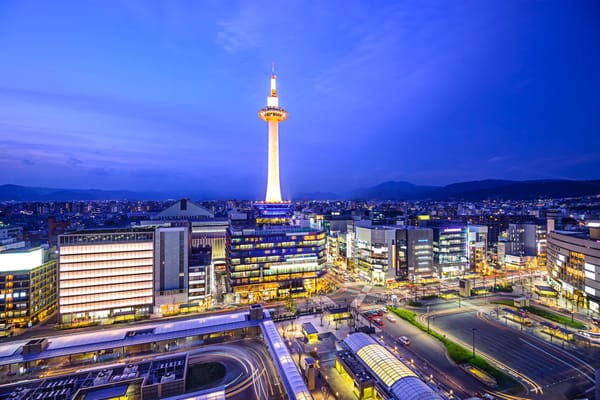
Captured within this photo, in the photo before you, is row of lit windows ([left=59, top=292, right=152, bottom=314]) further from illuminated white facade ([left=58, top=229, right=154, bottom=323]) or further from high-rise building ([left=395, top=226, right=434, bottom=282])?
high-rise building ([left=395, top=226, right=434, bottom=282])

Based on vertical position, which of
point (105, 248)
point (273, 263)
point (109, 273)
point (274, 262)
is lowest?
point (273, 263)

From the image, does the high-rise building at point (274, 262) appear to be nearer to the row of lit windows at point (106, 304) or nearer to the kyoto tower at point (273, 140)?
the row of lit windows at point (106, 304)

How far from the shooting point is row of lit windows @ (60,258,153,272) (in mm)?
57719

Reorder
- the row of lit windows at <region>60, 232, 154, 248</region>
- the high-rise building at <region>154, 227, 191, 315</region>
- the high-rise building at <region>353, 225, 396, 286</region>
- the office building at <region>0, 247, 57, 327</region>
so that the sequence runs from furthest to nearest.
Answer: the high-rise building at <region>353, 225, 396, 286</region> < the high-rise building at <region>154, 227, 191, 315</region> < the row of lit windows at <region>60, 232, 154, 248</region> < the office building at <region>0, 247, 57, 327</region>

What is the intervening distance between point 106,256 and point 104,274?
3.82m

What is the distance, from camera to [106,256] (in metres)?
59.6

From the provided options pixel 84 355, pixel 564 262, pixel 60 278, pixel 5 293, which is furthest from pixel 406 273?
pixel 5 293

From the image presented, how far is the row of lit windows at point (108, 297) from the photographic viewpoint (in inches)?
2260

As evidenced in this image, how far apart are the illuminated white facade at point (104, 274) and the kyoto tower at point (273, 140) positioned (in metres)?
49.2

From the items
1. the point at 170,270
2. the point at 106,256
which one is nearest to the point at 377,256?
the point at 170,270

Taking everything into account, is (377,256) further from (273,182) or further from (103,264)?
(103,264)

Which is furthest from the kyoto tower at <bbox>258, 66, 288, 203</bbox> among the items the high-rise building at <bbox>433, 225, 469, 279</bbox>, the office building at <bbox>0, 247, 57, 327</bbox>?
the office building at <bbox>0, 247, 57, 327</bbox>

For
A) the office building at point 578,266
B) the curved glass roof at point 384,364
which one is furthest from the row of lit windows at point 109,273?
the office building at point 578,266

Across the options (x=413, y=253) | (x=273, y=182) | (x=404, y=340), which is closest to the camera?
(x=404, y=340)
